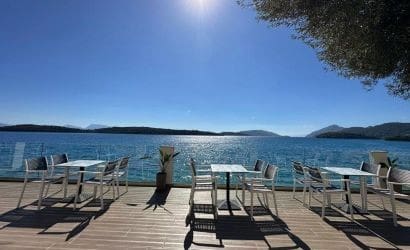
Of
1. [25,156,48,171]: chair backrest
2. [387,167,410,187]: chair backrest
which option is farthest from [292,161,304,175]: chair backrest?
[25,156,48,171]: chair backrest

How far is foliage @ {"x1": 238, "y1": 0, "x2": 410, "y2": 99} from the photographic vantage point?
3158 millimetres

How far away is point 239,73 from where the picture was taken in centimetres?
1412

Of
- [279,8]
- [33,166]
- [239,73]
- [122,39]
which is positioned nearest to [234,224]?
[279,8]

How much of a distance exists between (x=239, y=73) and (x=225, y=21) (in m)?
5.96

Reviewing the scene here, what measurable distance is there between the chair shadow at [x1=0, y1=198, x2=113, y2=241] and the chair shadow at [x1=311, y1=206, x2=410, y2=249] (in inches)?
144

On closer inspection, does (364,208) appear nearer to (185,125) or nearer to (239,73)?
(239,73)

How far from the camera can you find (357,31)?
10.9 feet

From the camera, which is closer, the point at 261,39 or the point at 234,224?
the point at 234,224

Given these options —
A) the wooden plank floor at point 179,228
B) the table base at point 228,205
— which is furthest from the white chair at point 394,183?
the table base at point 228,205

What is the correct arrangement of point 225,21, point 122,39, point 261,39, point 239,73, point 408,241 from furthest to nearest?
point 239,73
point 122,39
point 261,39
point 225,21
point 408,241

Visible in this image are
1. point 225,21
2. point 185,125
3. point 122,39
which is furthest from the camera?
point 185,125

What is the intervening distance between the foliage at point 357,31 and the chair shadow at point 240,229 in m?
2.38

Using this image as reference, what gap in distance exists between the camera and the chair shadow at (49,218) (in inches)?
160

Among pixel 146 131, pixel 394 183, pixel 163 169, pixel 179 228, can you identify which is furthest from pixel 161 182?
pixel 146 131
